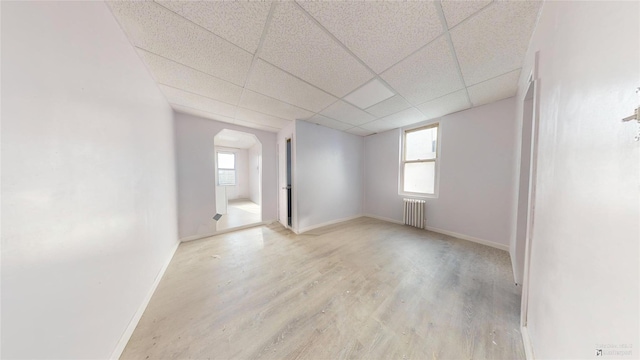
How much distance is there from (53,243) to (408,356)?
204 centimetres

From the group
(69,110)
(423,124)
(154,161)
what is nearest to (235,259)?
(154,161)

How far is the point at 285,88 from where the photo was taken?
206 centimetres

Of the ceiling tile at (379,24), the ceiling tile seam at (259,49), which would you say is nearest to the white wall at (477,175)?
the ceiling tile at (379,24)

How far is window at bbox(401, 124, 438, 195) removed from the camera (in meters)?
3.34

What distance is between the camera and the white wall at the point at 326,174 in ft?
10.9

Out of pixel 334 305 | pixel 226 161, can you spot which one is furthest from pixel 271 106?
pixel 226 161

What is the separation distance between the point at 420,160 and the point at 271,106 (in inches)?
123

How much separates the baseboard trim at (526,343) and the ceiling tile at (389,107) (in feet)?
8.34

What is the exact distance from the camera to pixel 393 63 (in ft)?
5.39

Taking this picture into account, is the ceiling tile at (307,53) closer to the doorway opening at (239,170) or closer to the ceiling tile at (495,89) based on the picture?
the ceiling tile at (495,89)

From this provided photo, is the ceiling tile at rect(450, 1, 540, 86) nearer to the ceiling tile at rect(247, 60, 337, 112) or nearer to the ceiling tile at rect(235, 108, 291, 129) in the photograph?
the ceiling tile at rect(247, 60, 337, 112)

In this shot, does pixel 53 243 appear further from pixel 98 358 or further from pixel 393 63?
pixel 393 63

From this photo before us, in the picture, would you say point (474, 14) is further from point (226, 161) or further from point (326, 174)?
point (226, 161)

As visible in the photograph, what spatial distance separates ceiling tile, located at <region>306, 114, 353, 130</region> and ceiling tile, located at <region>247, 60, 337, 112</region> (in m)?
0.52
